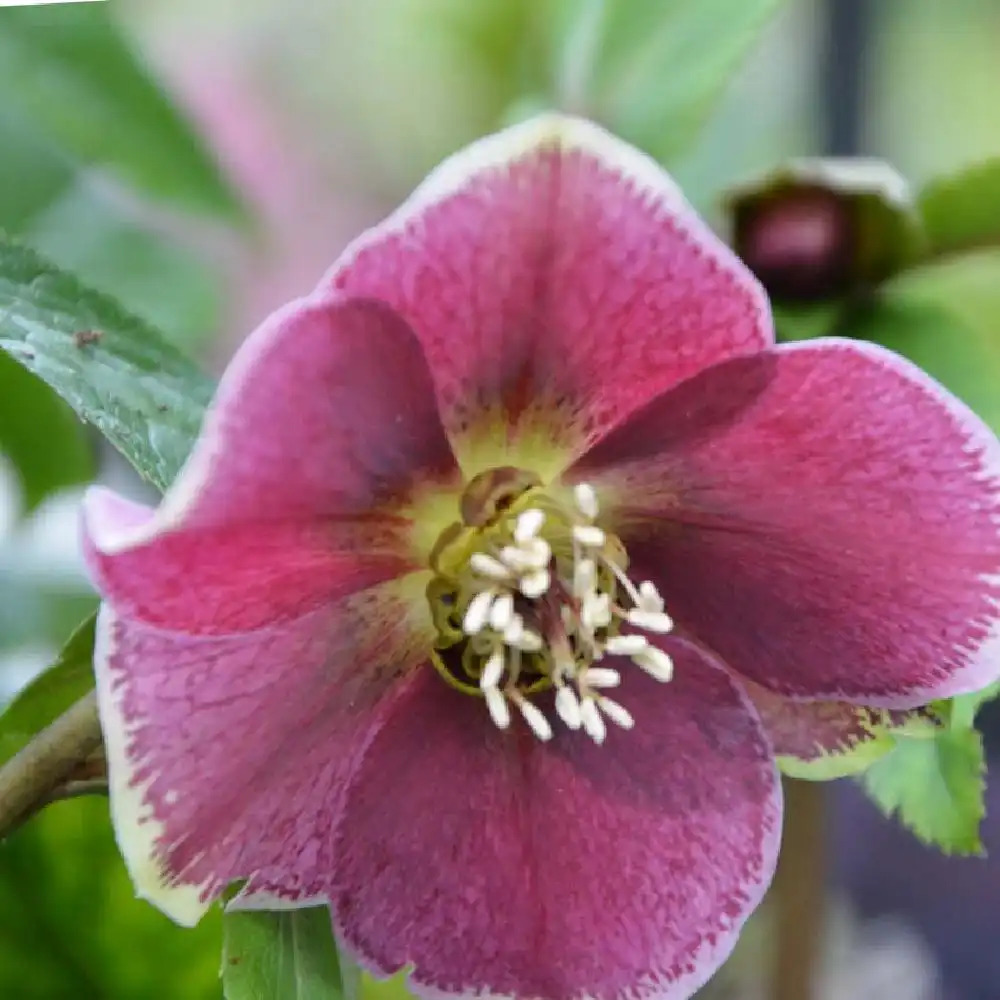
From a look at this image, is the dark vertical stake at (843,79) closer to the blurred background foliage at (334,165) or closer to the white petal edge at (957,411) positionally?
the blurred background foliage at (334,165)

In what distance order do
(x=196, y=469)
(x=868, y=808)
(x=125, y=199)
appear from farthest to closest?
1. (x=868, y=808)
2. (x=125, y=199)
3. (x=196, y=469)

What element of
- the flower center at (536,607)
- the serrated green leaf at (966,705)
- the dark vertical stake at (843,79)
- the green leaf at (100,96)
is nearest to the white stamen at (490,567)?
the flower center at (536,607)

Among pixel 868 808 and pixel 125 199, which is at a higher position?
pixel 125 199

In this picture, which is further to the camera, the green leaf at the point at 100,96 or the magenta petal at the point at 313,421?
the green leaf at the point at 100,96

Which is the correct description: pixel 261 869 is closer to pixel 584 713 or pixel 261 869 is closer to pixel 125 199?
pixel 584 713

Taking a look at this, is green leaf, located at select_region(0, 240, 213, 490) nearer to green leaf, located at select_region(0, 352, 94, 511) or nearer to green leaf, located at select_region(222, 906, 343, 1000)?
green leaf, located at select_region(222, 906, 343, 1000)

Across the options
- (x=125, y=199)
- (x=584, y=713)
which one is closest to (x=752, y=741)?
(x=584, y=713)

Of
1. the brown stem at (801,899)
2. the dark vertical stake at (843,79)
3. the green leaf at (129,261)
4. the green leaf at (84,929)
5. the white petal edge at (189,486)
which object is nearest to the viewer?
the white petal edge at (189,486)

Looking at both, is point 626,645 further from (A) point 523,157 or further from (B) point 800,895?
(B) point 800,895

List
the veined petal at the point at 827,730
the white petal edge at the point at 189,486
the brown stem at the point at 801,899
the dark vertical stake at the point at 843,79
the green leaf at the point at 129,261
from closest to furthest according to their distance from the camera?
the white petal edge at the point at 189,486, the veined petal at the point at 827,730, the brown stem at the point at 801,899, the green leaf at the point at 129,261, the dark vertical stake at the point at 843,79
